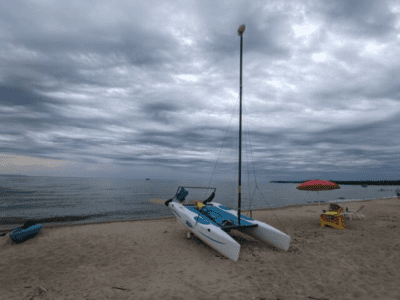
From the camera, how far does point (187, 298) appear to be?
4.86m

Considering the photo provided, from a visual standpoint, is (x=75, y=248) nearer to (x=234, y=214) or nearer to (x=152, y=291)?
(x=152, y=291)

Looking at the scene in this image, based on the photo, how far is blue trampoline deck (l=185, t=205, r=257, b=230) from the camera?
341 inches

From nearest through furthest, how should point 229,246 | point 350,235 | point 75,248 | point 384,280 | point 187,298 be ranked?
point 187,298, point 384,280, point 229,246, point 75,248, point 350,235

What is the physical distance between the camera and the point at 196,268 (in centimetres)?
669

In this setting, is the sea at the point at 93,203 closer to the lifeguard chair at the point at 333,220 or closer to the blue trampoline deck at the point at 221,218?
the blue trampoline deck at the point at 221,218

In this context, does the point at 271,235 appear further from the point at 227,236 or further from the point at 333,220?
the point at 333,220

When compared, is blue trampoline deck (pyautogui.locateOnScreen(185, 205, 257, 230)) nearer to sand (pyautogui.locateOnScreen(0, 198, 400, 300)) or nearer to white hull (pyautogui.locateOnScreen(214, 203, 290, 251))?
white hull (pyautogui.locateOnScreen(214, 203, 290, 251))

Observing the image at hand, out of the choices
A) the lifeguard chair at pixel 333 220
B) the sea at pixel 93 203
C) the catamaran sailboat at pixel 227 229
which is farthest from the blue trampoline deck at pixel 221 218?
the lifeguard chair at pixel 333 220

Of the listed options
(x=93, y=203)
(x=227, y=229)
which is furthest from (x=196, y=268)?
(x=93, y=203)

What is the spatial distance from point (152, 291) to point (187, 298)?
974mm

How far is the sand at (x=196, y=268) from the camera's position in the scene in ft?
16.8

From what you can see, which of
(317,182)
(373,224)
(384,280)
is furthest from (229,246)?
(373,224)

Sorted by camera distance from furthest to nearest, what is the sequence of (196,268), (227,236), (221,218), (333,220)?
1. (333,220)
2. (221,218)
3. (227,236)
4. (196,268)

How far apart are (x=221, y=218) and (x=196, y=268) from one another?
3821mm
